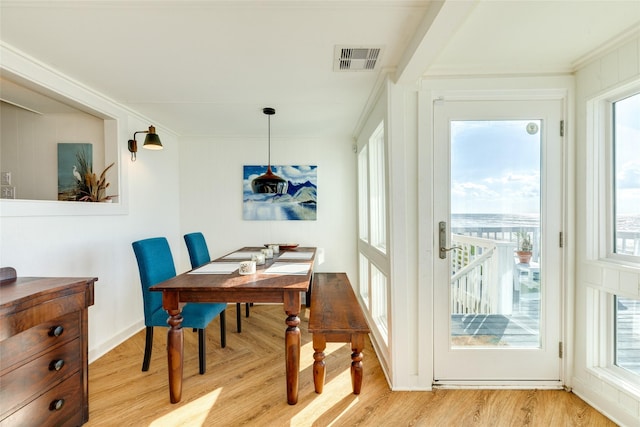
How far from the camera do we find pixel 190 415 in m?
1.77

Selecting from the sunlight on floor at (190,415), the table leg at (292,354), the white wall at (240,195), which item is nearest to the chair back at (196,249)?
the white wall at (240,195)

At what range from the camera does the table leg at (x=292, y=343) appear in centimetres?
181

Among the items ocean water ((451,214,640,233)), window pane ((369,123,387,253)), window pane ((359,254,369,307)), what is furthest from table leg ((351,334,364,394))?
window pane ((359,254,369,307))

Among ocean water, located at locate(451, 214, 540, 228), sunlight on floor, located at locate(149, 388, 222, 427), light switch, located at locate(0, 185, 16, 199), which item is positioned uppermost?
light switch, located at locate(0, 185, 16, 199)

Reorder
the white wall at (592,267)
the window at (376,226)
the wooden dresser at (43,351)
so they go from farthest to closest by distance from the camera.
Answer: the window at (376,226) → the white wall at (592,267) → the wooden dresser at (43,351)

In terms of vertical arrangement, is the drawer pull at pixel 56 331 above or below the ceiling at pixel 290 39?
below

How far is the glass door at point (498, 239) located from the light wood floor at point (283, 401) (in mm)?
186

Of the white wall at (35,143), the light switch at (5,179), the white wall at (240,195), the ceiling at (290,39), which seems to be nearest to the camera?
the ceiling at (290,39)

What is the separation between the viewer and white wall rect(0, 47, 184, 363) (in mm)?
1944

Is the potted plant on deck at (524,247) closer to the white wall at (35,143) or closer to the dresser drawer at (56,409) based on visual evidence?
the dresser drawer at (56,409)

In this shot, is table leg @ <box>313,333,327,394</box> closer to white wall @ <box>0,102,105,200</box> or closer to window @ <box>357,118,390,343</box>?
window @ <box>357,118,390,343</box>

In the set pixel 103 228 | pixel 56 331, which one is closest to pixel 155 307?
pixel 56 331

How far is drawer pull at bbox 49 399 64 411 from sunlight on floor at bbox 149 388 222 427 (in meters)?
0.47

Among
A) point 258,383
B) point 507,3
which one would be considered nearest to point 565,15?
point 507,3
